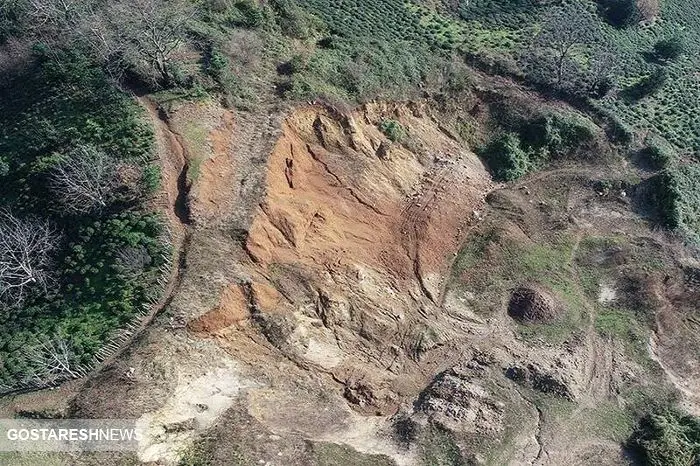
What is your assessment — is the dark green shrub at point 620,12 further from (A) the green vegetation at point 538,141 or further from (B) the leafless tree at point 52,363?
(B) the leafless tree at point 52,363

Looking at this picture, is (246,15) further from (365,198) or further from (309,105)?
(365,198)

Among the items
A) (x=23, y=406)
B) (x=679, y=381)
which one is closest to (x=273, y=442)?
(x=23, y=406)

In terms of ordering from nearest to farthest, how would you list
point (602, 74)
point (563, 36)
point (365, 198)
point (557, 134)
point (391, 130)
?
point (365, 198)
point (391, 130)
point (557, 134)
point (602, 74)
point (563, 36)

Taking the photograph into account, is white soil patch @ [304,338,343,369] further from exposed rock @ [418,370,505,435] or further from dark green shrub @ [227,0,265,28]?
dark green shrub @ [227,0,265,28]

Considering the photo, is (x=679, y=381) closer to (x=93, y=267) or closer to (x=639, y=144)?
(x=639, y=144)

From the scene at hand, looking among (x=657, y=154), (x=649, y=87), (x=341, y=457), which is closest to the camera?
(x=341, y=457)

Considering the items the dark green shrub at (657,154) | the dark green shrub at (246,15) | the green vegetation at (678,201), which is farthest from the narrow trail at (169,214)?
the dark green shrub at (657,154)

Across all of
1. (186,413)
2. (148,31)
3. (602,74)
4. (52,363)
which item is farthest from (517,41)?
(52,363)

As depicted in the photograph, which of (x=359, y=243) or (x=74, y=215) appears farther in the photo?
(x=359, y=243)
